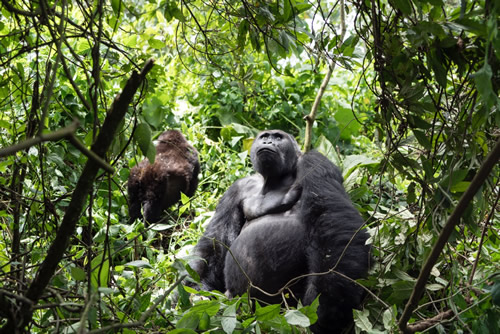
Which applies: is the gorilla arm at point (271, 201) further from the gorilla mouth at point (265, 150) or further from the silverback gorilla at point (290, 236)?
the gorilla mouth at point (265, 150)

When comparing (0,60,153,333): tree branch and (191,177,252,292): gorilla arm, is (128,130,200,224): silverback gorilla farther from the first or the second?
(0,60,153,333): tree branch

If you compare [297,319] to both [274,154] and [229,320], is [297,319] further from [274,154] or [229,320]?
[274,154]

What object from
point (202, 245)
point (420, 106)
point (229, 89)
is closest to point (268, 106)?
point (229, 89)

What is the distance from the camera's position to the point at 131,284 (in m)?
2.56

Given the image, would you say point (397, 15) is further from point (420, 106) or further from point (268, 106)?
point (268, 106)

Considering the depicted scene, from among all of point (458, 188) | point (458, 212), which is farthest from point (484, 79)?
point (458, 188)

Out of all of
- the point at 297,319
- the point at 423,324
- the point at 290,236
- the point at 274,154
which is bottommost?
the point at 423,324

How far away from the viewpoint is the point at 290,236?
Result: 3646 millimetres

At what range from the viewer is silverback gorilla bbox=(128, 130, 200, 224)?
198 inches

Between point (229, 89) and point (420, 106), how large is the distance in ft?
13.4

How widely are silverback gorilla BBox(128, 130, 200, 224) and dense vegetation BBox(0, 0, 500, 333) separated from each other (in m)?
0.16

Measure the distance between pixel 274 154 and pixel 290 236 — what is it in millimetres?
641

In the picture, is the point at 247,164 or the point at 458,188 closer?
the point at 458,188

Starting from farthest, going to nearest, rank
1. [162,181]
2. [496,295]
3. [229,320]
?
[162,181] < [229,320] < [496,295]
